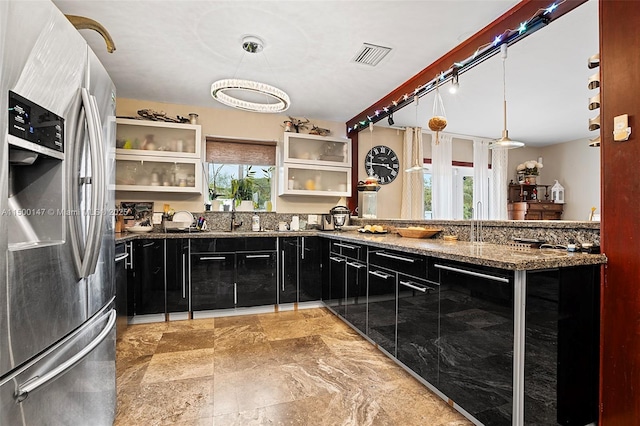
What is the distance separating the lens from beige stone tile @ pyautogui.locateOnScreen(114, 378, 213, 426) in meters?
1.73

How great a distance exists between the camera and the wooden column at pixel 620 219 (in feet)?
4.76

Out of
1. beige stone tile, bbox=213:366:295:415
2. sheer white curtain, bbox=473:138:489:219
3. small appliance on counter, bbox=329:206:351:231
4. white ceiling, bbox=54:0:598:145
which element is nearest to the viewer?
beige stone tile, bbox=213:366:295:415

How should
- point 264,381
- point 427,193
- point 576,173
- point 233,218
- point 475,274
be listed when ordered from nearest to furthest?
point 475,274 < point 264,381 < point 233,218 < point 427,193 < point 576,173

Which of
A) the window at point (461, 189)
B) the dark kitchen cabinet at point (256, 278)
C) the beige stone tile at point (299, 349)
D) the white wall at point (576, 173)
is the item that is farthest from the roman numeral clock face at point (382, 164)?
the white wall at point (576, 173)

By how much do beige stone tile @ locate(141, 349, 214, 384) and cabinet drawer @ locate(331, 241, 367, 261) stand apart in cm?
146

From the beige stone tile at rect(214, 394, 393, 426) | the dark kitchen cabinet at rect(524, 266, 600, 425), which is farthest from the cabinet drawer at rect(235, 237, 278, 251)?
the dark kitchen cabinet at rect(524, 266, 600, 425)

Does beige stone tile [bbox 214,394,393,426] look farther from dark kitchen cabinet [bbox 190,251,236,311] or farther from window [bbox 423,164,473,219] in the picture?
window [bbox 423,164,473,219]

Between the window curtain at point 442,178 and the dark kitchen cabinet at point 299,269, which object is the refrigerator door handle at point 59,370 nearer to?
the dark kitchen cabinet at point 299,269

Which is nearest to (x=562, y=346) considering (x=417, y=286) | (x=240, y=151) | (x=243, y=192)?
(x=417, y=286)

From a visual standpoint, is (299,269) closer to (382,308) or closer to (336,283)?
(336,283)

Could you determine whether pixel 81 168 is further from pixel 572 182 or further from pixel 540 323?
pixel 572 182

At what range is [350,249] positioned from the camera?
3.04 metres

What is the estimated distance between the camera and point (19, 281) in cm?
94

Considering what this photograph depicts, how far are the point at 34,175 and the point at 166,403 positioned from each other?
1.48 meters
